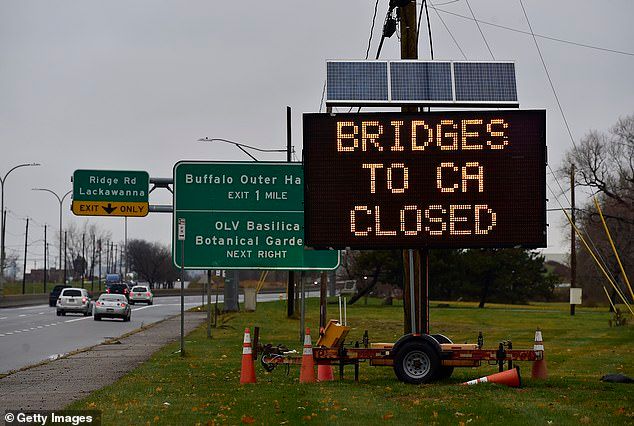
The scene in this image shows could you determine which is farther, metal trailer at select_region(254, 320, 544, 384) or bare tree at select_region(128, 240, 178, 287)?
bare tree at select_region(128, 240, 178, 287)

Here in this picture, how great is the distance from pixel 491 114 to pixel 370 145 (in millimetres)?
1853

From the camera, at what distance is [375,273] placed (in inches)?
2970

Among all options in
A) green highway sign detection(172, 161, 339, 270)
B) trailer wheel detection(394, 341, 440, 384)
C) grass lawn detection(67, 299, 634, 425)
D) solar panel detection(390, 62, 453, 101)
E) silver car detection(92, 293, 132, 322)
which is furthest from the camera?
silver car detection(92, 293, 132, 322)

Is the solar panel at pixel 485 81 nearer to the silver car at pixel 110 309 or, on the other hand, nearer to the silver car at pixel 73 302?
the silver car at pixel 110 309

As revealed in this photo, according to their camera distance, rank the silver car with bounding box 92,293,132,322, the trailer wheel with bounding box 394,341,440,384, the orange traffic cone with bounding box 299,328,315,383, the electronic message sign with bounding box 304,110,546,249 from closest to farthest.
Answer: the electronic message sign with bounding box 304,110,546,249 < the trailer wheel with bounding box 394,341,440,384 < the orange traffic cone with bounding box 299,328,315,383 < the silver car with bounding box 92,293,132,322

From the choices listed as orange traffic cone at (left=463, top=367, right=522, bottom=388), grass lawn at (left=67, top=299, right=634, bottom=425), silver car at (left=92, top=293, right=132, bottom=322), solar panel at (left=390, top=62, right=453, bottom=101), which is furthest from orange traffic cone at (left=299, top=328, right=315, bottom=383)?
silver car at (left=92, top=293, right=132, bottom=322)

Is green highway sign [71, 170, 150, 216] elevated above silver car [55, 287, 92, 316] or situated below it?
above

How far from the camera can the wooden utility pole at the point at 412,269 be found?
17.0m

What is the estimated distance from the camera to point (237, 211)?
29.9m

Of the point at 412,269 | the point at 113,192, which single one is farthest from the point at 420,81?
the point at 113,192

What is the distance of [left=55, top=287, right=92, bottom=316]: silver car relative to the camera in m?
57.8

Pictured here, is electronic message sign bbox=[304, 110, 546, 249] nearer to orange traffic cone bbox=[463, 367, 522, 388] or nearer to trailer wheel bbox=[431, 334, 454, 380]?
orange traffic cone bbox=[463, 367, 522, 388]

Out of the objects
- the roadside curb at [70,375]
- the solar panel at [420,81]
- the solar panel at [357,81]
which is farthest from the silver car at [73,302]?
the solar panel at [420,81]

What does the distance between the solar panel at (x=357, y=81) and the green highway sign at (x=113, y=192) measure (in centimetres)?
2511
